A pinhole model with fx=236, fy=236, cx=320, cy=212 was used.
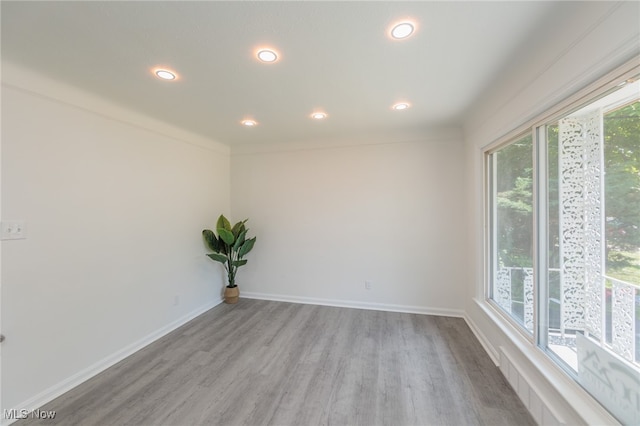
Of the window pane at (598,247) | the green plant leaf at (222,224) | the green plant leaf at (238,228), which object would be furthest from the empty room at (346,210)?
the green plant leaf at (222,224)

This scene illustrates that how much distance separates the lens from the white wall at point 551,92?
3.58 ft

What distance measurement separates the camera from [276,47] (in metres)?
1.54

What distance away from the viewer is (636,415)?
112 centimetres

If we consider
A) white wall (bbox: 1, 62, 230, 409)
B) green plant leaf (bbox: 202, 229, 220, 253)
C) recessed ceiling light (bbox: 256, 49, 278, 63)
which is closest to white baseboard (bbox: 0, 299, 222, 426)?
white wall (bbox: 1, 62, 230, 409)

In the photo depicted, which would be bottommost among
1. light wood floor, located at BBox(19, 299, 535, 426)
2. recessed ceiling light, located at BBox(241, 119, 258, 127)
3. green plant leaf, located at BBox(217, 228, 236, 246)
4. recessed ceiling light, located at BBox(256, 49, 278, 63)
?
light wood floor, located at BBox(19, 299, 535, 426)

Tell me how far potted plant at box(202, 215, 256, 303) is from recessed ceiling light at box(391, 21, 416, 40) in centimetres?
300

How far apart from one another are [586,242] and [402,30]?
172cm

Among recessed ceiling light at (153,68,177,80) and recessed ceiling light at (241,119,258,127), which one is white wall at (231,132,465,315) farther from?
recessed ceiling light at (153,68,177,80)

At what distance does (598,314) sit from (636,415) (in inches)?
18.4

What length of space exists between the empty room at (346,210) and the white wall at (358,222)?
0.13 feet

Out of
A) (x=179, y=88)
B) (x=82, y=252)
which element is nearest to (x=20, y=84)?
(x=179, y=88)

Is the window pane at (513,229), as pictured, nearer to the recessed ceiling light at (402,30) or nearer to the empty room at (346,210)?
the empty room at (346,210)

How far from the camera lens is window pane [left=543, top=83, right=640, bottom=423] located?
3.90 ft

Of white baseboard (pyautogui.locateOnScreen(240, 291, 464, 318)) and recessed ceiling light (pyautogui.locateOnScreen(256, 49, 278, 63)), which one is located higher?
recessed ceiling light (pyautogui.locateOnScreen(256, 49, 278, 63))
